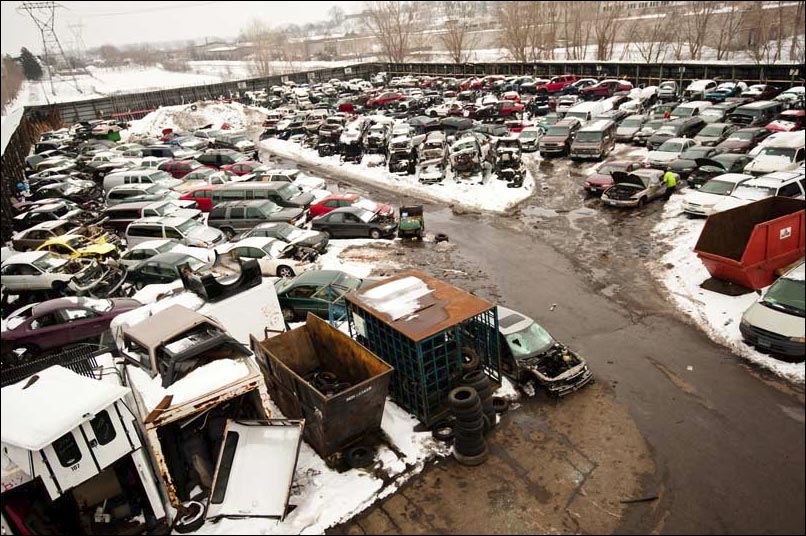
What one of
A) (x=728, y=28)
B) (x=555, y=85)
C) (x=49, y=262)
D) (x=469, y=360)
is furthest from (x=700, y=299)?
(x=728, y=28)

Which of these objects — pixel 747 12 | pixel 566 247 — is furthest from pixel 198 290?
pixel 747 12

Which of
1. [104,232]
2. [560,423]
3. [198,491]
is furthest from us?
[104,232]

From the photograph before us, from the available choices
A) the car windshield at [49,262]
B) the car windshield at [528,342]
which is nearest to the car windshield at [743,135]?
the car windshield at [528,342]

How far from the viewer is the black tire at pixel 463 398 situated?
8258mm

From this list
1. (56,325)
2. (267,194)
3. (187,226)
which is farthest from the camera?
(267,194)

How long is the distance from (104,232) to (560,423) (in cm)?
2019

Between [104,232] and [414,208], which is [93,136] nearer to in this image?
[104,232]

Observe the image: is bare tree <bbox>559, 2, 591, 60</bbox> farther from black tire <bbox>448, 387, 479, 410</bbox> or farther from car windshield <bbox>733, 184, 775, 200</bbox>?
black tire <bbox>448, 387, 479, 410</bbox>

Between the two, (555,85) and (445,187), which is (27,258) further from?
(555,85)

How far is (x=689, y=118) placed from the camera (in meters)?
27.6

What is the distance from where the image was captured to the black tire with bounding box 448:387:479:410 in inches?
325

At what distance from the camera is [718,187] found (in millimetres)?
18078

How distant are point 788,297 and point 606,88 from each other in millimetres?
34886

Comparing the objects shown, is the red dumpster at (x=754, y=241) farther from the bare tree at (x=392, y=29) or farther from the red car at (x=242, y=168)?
the bare tree at (x=392, y=29)
